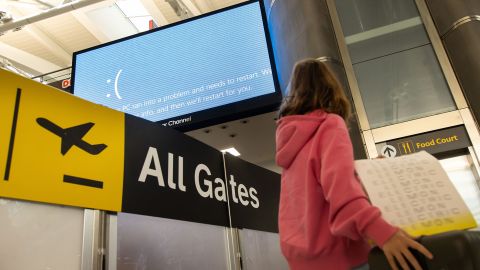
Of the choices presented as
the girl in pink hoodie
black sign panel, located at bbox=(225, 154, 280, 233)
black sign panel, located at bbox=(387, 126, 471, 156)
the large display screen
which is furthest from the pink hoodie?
black sign panel, located at bbox=(387, 126, 471, 156)

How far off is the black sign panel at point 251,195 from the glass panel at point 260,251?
5cm

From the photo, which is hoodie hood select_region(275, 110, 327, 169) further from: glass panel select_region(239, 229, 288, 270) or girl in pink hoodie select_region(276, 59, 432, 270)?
glass panel select_region(239, 229, 288, 270)

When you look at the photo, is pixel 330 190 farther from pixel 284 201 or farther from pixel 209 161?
pixel 209 161

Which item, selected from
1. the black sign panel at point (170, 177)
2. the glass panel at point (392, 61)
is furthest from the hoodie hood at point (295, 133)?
the glass panel at point (392, 61)

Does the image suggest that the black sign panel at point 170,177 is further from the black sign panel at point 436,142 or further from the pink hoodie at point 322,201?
the black sign panel at point 436,142

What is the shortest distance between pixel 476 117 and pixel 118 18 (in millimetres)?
7396

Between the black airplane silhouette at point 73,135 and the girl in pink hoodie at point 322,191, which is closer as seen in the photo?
the girl in pink hoodie at point 322,191

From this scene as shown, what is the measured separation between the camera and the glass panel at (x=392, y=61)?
3688 mm

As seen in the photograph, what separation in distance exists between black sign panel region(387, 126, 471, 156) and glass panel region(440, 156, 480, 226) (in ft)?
0.59

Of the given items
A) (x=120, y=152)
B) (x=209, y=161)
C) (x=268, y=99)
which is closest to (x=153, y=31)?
(x=268, y=99)

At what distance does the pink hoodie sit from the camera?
107 cm

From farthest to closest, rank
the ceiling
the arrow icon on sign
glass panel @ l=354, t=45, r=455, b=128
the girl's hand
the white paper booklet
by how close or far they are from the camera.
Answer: the ceiling, glass panel @ l=354, t=45, r=455, b=128, the arrow icon on sign, the white paper booklet, the girl's hand

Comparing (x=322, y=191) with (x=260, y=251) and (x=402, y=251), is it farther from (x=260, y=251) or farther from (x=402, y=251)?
(x=260, y=251)

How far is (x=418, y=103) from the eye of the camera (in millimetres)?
3678
